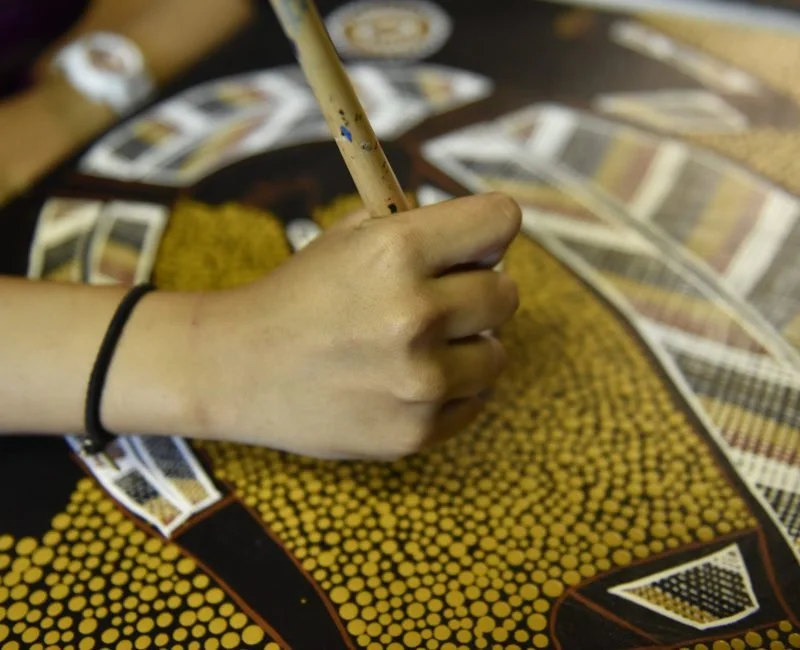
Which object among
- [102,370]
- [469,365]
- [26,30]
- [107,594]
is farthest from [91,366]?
[26,30]

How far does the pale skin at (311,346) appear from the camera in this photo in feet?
1.66

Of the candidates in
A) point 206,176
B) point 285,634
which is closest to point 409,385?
point 285,634

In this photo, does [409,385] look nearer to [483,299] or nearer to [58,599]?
[483,299]

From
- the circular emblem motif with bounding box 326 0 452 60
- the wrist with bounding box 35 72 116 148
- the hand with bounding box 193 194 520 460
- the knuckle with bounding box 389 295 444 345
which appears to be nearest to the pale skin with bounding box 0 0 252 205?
the wrist with bounding box 35 72 116 148

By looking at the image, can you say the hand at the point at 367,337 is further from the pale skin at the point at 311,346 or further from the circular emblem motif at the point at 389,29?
the circular emblem motif at the point at 389,29

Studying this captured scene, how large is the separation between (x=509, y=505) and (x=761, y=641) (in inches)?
6.7

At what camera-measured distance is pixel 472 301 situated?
53cm

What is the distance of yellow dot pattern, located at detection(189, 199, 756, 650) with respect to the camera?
0.52 meters

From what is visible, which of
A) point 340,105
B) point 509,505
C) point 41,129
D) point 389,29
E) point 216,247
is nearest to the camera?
point 340,105

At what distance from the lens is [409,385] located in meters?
0.52

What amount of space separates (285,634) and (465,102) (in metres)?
0.60

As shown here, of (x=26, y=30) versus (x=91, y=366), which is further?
(x=26, y=30)

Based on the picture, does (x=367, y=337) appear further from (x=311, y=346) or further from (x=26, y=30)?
(x=26, y=30)

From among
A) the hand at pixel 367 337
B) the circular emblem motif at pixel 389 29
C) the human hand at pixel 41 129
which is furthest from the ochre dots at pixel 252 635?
the circular emblem motif at pixel 389 29
